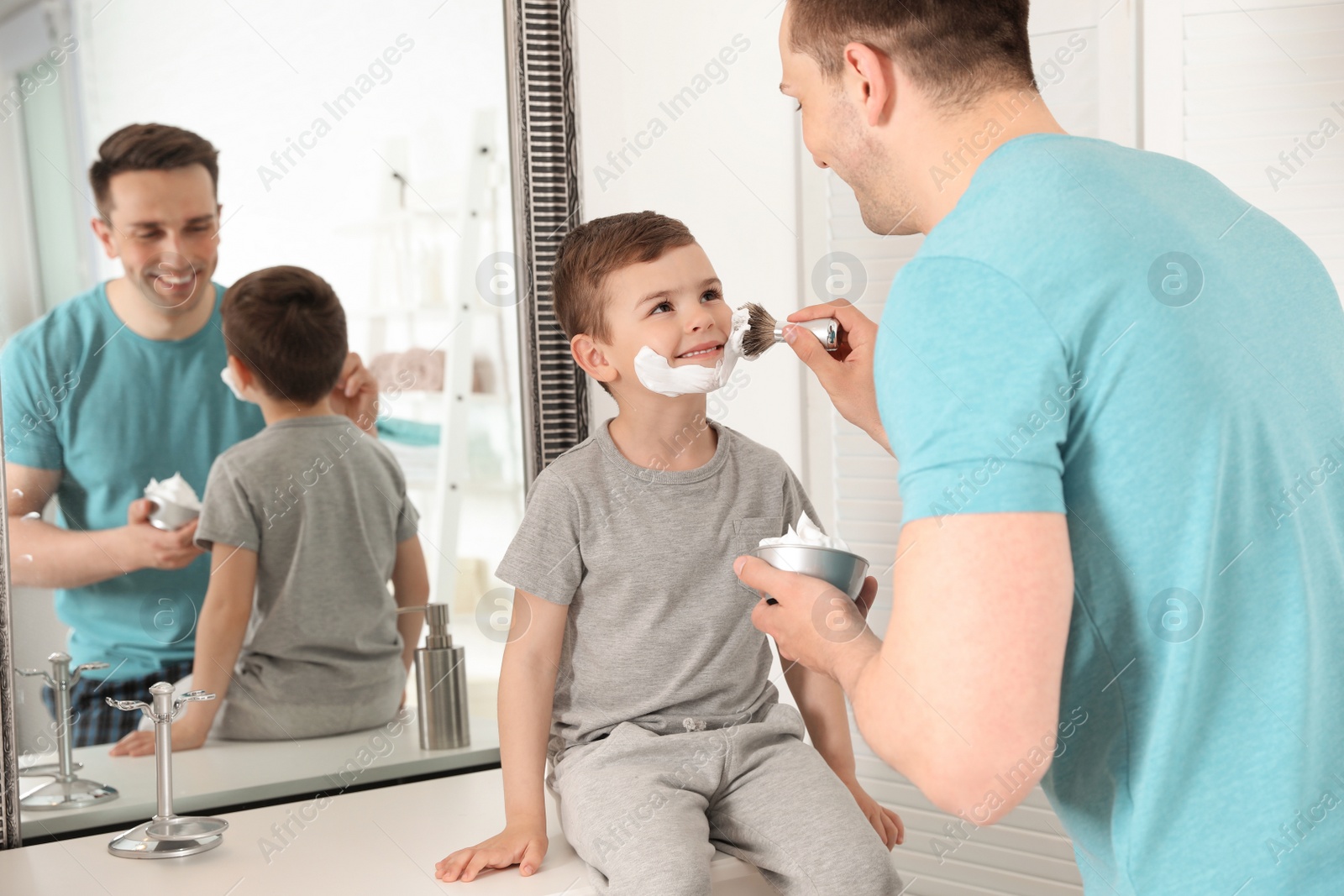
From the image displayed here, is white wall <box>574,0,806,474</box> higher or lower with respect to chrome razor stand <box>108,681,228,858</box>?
higher

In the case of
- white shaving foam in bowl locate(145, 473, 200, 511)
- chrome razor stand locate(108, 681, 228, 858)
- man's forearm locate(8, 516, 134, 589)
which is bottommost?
chrome razor stand locate(108, 681, 228, 858)

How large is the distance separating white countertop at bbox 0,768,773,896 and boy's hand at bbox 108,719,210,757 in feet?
0.33

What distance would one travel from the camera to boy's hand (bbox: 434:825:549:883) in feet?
3.91

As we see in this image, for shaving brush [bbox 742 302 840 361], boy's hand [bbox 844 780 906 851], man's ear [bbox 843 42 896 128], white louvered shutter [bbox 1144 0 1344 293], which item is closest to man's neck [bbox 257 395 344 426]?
shaving brush [bbox 742 302 840 361]

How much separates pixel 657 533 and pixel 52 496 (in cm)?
75

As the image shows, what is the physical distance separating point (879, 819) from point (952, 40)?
0.94 m

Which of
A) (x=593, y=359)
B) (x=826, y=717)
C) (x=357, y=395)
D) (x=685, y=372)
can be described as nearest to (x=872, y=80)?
(x=685, y=372)

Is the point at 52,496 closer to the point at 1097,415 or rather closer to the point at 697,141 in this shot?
the point at 697,141

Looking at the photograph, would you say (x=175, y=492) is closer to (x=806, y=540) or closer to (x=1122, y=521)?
(x=806, y=540)

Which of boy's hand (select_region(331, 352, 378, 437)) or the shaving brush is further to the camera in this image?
boy's hand (select_region(331, 352, 378, 437))

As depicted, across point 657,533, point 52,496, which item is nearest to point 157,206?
point 52,496

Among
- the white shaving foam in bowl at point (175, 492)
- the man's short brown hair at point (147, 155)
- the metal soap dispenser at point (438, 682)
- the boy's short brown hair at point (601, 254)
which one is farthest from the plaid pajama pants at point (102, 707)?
the boy's short brown hair at point (601, 254)

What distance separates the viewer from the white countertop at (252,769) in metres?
1.40

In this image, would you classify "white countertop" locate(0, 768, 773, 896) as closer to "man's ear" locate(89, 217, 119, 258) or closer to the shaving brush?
the shaving brush
